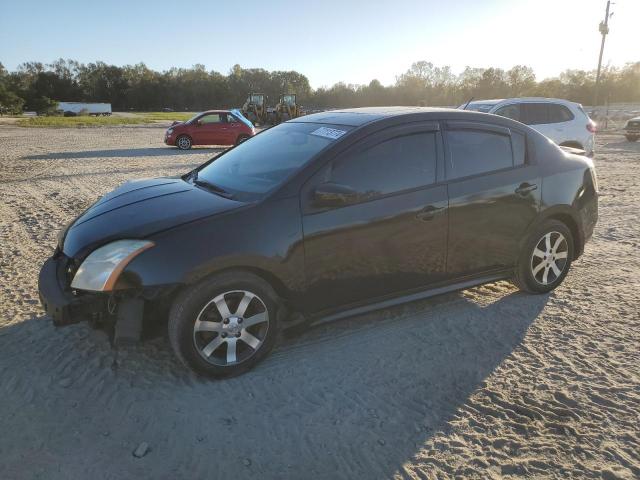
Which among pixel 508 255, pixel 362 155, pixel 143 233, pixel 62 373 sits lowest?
pixel 62 373

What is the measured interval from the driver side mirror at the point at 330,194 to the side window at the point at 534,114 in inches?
340

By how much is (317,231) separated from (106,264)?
53.3 inches

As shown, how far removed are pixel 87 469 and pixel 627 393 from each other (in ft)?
10.5

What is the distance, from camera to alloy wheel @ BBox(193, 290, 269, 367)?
313cm

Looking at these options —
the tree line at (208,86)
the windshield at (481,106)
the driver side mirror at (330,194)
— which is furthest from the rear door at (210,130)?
the tree line at (208,86)

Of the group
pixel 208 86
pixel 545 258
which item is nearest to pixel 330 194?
pixel 545 258

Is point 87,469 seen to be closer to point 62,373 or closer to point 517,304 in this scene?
point 62,373

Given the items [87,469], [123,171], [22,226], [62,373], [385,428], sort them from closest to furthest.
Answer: [87,469]
[385,428]
[62,373]
[22,226]
[123,171]

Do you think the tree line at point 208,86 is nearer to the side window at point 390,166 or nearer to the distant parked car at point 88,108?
the distant parked car at point 88,108

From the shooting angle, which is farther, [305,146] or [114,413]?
[305,146]

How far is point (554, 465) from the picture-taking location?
251 cm

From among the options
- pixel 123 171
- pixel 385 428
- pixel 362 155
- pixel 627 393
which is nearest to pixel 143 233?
pixel 362 155

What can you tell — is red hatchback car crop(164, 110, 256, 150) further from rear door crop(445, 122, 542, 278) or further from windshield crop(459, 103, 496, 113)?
rear door crop(445, 122, 542, 278)

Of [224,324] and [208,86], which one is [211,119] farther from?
[208,86]
